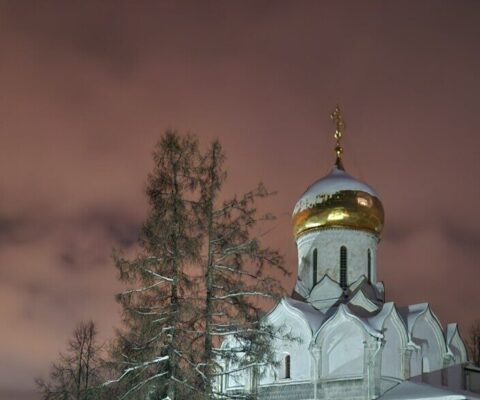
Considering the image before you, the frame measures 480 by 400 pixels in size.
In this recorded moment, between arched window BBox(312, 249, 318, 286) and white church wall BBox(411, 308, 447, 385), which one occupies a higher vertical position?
arched window BBox(312, 249, 318, 286)

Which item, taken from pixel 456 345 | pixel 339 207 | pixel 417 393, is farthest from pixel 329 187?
Answer: pixel 417 393

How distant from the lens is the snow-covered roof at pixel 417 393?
52.2 feet

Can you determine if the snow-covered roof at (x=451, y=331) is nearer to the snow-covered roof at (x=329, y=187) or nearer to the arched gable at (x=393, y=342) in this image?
the arched gable at (x=393, y=342)

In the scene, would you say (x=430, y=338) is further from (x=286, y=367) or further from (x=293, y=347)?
(x=286, y=367)

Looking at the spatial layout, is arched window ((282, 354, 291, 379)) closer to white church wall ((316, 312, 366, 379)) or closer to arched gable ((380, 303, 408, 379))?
white church wall ((316, 312, 366, 379))

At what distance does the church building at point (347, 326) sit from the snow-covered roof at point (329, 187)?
0.03 meters

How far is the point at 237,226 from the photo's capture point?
1145 cm

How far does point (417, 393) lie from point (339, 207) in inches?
218

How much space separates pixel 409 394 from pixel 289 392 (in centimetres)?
292

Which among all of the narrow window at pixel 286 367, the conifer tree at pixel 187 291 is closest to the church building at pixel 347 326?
the narrow window at pixel 286 367

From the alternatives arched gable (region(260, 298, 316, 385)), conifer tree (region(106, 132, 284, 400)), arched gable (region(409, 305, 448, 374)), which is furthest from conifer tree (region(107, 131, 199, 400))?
arched gable (region(409, 305, 448, 374))

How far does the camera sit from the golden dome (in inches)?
782

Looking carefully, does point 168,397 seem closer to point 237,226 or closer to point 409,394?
point 237,226

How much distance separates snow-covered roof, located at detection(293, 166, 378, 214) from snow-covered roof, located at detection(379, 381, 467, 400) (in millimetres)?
5489
